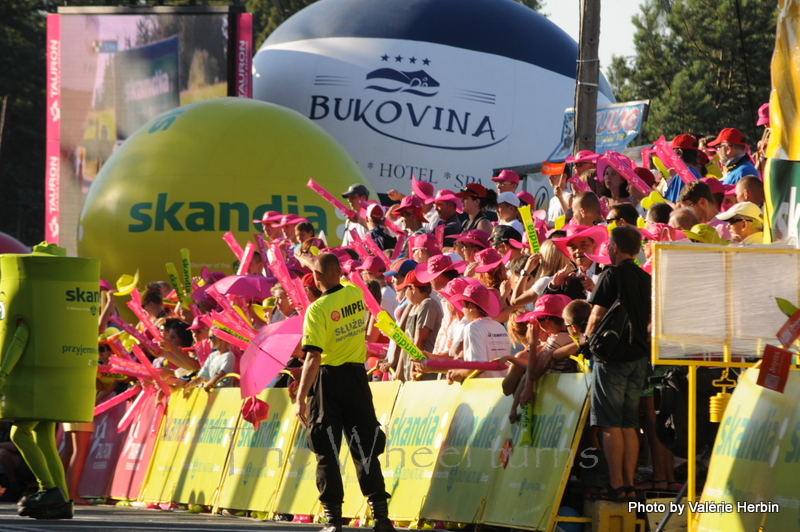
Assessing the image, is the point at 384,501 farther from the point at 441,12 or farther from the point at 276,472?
the point at 441,12

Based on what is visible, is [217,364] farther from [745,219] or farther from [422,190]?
[745,219]

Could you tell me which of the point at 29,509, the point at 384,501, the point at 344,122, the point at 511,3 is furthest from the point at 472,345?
the point at 511,3

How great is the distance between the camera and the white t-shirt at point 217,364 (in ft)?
37.9

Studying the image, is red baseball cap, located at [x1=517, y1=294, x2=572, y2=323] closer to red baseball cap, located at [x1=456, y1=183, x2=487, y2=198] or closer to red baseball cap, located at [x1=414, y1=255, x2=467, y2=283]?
red baseball cap, located at [x1=414, y1=255, x2=467, y2=283]

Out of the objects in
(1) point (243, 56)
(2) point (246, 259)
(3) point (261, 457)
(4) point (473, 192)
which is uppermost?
(1) point (243, 56)

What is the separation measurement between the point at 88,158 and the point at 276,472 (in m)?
15.4

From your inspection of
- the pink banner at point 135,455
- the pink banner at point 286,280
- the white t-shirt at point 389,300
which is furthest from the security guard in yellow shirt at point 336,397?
the pink banner at point 135,455

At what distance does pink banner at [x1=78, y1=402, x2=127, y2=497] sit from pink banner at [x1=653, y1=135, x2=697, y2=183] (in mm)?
6275

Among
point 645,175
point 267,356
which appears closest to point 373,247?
point 267,356

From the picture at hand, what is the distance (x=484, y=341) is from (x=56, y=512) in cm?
336

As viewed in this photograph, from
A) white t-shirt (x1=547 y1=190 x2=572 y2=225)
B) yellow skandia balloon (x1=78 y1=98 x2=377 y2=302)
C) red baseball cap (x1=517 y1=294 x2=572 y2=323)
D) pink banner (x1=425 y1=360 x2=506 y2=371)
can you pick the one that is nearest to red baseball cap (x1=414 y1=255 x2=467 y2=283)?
pink banner (x1=425 y1=360 x2=506 y2=371)

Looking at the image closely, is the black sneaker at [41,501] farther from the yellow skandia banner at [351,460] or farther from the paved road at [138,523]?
the yellow skandia banner at [351,460]

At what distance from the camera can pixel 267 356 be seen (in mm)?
9547

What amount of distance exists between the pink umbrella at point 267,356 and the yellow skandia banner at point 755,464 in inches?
171
